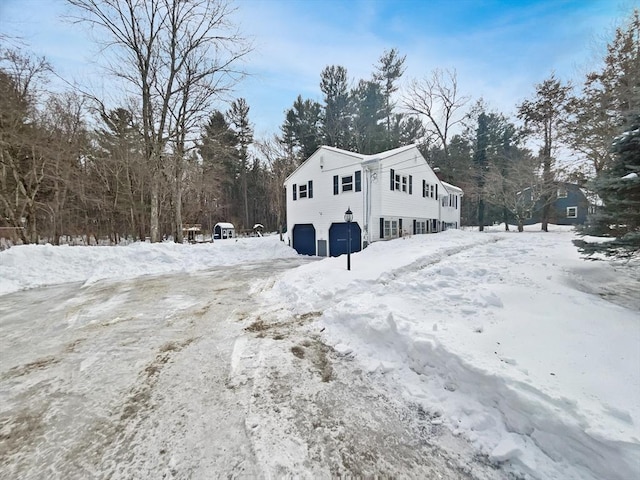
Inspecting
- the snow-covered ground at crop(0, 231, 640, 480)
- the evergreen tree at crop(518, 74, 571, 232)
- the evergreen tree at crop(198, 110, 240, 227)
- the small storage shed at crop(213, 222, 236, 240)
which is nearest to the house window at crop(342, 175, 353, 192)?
the snow-covered ground at crop(0, 231, 640, 480)

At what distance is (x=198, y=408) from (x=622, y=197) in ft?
21.6

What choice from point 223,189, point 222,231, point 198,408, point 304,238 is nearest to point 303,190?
point 304,238

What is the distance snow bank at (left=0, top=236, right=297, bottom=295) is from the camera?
8.17 meters

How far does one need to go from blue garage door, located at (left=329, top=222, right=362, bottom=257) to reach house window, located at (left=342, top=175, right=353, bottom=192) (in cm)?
195

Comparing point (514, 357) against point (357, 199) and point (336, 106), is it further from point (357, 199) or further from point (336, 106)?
point (336, 106)

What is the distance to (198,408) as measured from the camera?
249 cm

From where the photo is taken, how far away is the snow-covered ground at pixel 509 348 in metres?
1.84

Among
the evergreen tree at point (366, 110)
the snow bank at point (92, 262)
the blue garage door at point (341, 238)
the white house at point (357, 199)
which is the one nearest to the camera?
the snow bank at point (92, 262)

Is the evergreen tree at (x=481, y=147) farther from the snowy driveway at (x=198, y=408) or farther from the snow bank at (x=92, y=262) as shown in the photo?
the snowy driveway at (x=198, y=408)

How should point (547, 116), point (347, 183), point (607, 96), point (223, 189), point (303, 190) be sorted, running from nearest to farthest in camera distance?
1. point (607, 96)
2. point (347, 183)
3. point (303, 190)
4. point (547, 116)
5. point (223, 189)

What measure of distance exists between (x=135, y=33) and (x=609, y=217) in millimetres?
19433

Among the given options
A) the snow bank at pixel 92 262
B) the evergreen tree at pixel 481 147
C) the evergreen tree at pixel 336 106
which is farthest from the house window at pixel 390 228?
the evergreen tree at pixel 481 147

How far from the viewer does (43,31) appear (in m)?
9.25

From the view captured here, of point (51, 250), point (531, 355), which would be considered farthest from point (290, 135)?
point (531, 355)
